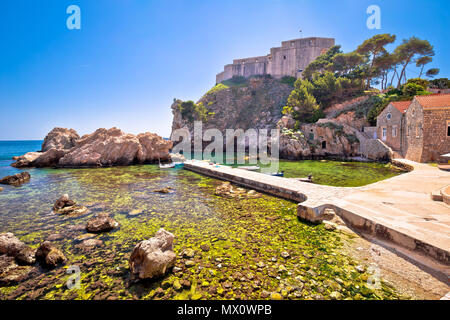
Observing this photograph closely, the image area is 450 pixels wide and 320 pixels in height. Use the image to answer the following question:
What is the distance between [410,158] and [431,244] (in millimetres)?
21397

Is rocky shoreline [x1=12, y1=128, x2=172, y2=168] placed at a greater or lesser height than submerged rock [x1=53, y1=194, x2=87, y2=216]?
greater

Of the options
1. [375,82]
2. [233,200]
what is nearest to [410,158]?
[233,200]

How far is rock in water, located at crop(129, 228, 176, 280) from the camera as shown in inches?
155

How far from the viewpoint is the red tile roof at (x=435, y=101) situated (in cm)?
1588

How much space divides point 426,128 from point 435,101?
2.48 meters

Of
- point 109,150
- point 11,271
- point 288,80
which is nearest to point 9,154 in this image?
point 109,150

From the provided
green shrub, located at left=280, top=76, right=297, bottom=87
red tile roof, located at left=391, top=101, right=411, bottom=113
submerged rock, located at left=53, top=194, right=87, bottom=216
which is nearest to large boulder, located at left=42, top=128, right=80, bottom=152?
submerged rock, located at left=53, top=194, right=87, bottom=216

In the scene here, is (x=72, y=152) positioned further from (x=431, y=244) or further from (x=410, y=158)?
(x=410, y=158)

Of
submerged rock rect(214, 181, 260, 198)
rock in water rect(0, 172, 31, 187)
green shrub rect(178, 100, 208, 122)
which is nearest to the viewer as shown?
submerged rock rect(214, 181, 260, 198)

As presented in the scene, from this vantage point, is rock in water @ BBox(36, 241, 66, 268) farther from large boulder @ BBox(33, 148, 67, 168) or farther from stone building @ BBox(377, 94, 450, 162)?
large boulder @ BBox(33, 148, 67, 168)

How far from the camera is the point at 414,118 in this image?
1830 cm

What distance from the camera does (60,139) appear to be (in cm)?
2650

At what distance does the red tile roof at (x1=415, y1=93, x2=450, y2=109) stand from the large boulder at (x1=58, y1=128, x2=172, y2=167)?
1155 inches

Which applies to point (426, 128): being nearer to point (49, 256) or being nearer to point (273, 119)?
point (49, 256)
